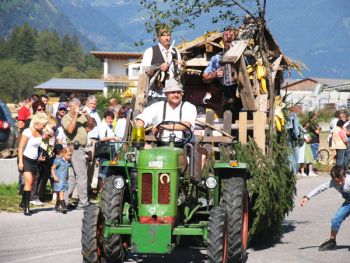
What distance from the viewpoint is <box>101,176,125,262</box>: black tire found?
408 inches

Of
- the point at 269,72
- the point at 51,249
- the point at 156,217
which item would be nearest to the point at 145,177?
the point at 156,217

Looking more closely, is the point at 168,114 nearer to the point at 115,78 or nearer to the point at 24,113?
the point at 24,113

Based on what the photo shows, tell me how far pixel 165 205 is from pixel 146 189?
276 mm

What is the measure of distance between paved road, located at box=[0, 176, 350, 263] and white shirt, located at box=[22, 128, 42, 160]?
3.42 feet

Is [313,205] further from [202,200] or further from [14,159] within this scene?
[202,200]

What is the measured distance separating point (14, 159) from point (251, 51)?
7.62 meters

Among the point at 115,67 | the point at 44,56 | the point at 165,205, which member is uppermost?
the point at 44,56

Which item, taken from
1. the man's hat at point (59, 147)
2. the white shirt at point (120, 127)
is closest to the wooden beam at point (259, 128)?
the man's hat at point (59, 147)

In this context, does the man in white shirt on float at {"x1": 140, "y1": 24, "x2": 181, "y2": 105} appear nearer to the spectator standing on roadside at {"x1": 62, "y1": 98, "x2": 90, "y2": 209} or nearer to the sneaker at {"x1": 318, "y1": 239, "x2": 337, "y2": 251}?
the sneaker at {"x1": 318, "y1": 239, "x2": 337, "y2": 251}

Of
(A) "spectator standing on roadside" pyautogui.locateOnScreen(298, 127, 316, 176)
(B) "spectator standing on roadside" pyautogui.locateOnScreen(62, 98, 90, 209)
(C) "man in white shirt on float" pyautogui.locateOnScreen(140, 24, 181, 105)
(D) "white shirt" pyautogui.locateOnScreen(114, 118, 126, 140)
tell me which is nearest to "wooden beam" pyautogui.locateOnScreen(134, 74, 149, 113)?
(C) "man in white shirt on float" pyautogui.locateOnScreen(140, 24, 181, 105)

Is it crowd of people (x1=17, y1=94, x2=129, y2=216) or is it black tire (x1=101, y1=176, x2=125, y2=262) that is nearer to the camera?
black tire (x1=101, y1=176, x2=125, y2=262)

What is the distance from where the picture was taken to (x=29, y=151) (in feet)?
51.9

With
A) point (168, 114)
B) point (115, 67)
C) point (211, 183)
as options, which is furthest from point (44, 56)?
point (211, 183)

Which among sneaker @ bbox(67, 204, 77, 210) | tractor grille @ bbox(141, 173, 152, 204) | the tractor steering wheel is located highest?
the tractor steering wheel
